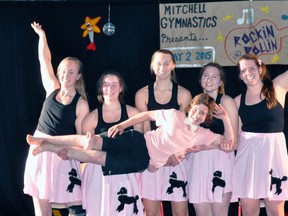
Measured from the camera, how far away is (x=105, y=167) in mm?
3799

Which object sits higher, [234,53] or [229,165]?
[234,53]

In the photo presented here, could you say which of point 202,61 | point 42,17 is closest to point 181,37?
point 202,61

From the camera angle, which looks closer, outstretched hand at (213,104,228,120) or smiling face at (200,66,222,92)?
outstretched hand at (213,104,228,120)

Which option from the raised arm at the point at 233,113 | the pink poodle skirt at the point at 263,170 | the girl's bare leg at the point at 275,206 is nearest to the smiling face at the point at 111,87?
the raised arm at the point at 233,113

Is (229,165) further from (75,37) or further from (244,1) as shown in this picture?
(75,37)

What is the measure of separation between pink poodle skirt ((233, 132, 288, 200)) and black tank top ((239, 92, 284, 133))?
0.14ft

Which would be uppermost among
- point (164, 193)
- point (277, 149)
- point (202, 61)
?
point (202, 61)

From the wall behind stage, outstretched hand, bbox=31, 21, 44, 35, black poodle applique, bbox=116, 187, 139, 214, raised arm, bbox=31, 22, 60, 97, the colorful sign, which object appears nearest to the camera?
black poodle applique, bbox=116, 187, 139, 214

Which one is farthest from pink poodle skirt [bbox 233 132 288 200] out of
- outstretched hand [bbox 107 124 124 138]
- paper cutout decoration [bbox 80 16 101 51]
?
paper cutout decoration [bbox 80 16 101 51]

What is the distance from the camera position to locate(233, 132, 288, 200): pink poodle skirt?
388cm

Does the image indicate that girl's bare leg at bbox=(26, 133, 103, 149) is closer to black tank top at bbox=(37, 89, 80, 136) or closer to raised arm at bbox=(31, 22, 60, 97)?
black tank top at bbox=(37, 89, 80, 136)

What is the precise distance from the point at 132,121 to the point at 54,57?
140 cm

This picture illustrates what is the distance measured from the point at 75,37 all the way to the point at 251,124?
6.17 ft

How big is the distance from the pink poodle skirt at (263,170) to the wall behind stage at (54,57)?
1.06m
